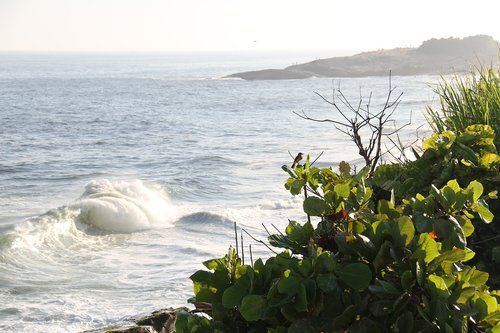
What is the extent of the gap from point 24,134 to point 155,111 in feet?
41.0

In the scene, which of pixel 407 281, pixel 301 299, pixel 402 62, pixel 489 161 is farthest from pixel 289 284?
pixel 402 62

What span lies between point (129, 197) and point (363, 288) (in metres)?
16.0

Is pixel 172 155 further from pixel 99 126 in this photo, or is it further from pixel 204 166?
pixel 99 126

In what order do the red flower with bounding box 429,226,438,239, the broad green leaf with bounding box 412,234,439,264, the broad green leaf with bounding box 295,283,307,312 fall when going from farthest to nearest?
the red flower with bounding box 429,226,438,239 → the broad green leaf with bounding box 412,234,439,264 → the broad green leaf with bounding box 295,283,307,312

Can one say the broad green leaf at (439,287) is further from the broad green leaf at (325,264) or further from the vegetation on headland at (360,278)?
the broad green leaf at (325,264)

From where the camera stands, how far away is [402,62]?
3452 inches

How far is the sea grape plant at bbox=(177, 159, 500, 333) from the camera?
2.08m

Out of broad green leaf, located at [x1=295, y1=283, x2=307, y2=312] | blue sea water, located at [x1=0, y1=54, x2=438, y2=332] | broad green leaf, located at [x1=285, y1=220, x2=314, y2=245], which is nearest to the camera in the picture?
broad green leaf, located at [x1=295, y1=283, x2=307, y2=312]

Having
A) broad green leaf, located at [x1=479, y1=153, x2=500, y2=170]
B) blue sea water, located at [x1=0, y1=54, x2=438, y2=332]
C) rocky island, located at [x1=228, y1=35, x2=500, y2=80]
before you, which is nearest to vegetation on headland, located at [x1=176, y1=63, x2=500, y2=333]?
blue sea water, located at [x1=0, y1=54, x2=438, y2=332]

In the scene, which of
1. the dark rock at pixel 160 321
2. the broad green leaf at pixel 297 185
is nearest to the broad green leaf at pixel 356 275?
the broad green leaf at pixel 297 185

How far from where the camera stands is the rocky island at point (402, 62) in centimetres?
8085

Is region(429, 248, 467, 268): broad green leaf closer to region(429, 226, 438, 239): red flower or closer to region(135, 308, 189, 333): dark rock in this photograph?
region(429, 226, 438, 239): red flower

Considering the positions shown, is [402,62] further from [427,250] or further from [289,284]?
[289,284]

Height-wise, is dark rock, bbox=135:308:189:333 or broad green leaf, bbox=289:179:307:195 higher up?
broad green leaf, bbox=289:179:307:195
